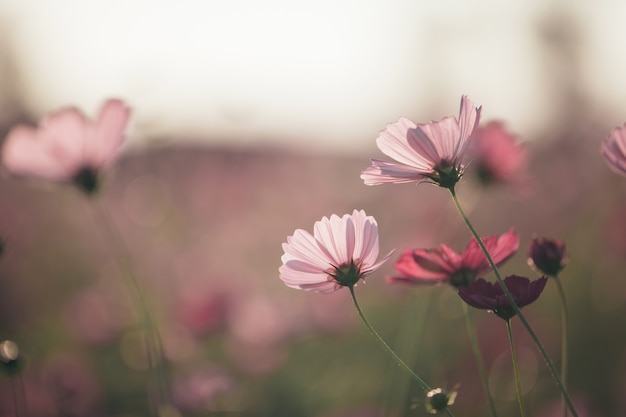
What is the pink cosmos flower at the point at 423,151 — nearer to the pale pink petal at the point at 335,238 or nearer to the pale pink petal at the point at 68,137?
the pale pink petal at the point at 335,238

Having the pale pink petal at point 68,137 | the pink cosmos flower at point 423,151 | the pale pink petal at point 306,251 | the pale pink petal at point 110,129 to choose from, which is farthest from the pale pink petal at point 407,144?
the pale pink petal at point 68,137

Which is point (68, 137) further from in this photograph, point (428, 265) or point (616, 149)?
point (616, 149)

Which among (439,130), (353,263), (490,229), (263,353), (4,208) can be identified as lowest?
(490,229)

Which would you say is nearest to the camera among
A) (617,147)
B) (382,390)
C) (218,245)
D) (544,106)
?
(617,147)

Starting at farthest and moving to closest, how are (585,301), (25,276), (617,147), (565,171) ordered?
(565,171)
(25,276)
(585,301)
(617,147)

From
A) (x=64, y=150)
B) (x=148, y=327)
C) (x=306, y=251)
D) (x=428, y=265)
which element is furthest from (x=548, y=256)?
(x=64, y=150)

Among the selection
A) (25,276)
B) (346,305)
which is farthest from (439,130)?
(25,276)

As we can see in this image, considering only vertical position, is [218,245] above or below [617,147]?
below

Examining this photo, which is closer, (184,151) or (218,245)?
(218,245)

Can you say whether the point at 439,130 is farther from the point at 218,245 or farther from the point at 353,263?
the point at 218,245
